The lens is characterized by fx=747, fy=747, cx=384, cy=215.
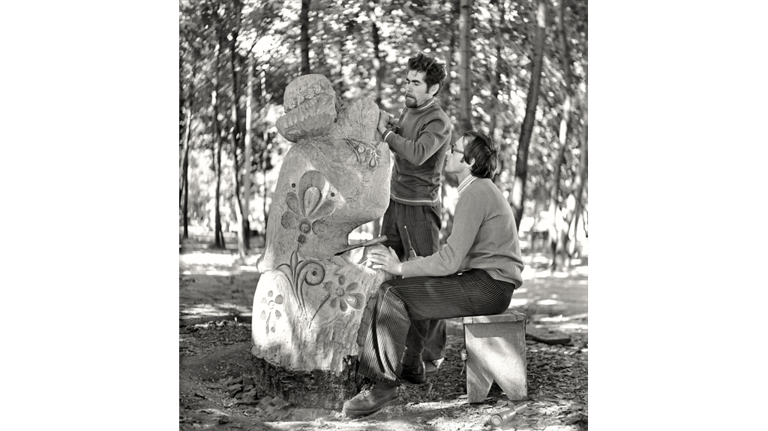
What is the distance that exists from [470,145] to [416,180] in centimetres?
79

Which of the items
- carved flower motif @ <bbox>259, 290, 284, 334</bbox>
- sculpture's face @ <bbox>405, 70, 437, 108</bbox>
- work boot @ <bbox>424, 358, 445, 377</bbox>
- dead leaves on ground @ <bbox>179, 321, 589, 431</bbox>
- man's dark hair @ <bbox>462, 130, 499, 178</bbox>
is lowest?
dead leaves on ground @ <bbox>179, 321, 589, 431</bbox>

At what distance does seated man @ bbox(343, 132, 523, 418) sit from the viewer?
13.5 feet

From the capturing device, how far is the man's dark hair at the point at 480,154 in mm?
4289

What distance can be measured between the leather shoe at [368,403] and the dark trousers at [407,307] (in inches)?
3.8

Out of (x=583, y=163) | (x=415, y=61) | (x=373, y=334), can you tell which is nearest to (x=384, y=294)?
(x=373, y=334)

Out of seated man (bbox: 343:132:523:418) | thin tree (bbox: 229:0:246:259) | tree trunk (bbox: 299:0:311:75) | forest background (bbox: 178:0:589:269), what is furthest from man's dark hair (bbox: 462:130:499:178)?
thin tree (bbox: 229:0:246:259)

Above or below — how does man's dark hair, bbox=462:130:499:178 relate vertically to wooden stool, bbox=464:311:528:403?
above

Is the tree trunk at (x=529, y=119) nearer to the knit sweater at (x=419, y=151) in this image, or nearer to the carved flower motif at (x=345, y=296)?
the knit sweater at (x=419, y=151)

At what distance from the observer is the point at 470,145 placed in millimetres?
4324

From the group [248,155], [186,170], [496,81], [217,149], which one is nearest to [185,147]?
[186,170]

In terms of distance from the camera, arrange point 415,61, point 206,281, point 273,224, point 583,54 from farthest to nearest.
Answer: point 206,281 → point 583,54 → point 415,61 → point 273,224

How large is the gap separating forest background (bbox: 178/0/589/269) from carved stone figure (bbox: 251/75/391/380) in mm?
890

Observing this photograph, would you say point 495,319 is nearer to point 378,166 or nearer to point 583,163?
point 378,166

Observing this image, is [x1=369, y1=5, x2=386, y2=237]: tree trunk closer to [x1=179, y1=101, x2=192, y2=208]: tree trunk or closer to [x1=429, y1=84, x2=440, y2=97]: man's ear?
[x1=429, y1=84, x2=440, y2=97]: man's ear
